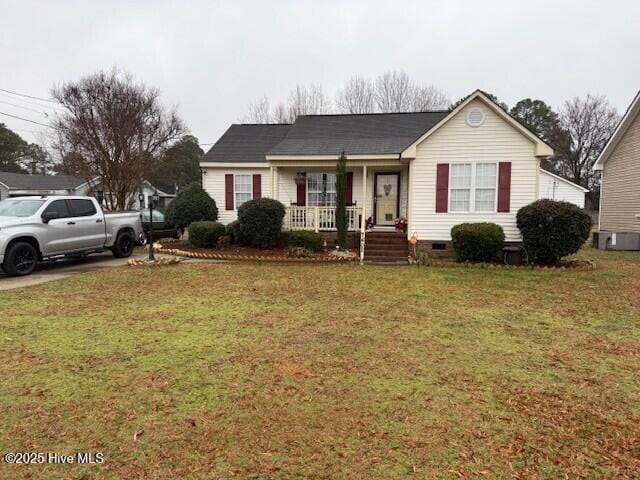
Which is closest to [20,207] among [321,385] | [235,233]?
[235,233]

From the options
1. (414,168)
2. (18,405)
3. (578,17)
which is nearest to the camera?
(18,405)

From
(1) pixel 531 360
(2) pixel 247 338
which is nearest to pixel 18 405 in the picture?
(2) pixel 247 338

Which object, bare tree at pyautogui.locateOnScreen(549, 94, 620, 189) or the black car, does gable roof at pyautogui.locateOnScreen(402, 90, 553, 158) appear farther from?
bare tree at pyautogui.locateOnScreen(549, 94, 620, 189)

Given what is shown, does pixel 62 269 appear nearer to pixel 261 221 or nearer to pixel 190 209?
pixel 261 221

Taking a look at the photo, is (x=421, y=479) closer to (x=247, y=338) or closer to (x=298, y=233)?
(x=247, y=338)

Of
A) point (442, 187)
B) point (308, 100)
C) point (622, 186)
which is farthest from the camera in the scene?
point (308, 100)

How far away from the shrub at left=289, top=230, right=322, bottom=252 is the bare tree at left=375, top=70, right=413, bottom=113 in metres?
25.4

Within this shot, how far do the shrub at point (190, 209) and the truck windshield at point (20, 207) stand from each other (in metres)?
6.18

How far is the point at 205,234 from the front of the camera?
519 inches

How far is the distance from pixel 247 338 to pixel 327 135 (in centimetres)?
1266

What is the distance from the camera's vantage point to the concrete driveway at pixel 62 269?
8350mm

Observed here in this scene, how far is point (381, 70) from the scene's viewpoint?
3466 cm

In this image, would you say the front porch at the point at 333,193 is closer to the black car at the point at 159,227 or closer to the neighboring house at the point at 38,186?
the black car at the point at 159,227

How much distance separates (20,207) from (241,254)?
18.8ft
